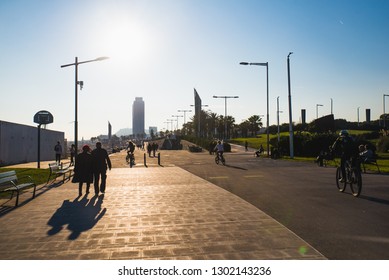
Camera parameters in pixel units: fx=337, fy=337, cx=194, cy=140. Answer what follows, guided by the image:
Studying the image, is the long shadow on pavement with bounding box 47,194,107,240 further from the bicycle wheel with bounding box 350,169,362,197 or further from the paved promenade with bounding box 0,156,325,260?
the bicycle wheel with bounding box 350,169,362,197

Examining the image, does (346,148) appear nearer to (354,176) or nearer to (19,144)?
(354,176)

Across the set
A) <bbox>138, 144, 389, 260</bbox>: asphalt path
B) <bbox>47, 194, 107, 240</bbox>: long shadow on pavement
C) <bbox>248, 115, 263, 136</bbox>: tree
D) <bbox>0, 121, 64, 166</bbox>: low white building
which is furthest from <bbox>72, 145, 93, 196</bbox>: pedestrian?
<bbox>248, 115, 263, 136</bbox>: tree

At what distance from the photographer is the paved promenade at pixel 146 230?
4.66m

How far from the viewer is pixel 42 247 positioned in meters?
4.98

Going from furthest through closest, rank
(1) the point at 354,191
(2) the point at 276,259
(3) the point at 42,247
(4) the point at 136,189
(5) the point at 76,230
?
(4) the point at 136,189 → (1) the point at 354,191 → (5) the point at 76,230 → (3) the point at 42,247 → (2) the point at 276,259

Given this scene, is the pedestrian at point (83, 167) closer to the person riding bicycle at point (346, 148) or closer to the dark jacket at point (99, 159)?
the dark jacket at point (99, 159)

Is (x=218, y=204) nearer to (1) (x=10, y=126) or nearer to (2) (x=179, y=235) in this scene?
(2) (x=179, y=235)

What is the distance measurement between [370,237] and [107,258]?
4.01 metres

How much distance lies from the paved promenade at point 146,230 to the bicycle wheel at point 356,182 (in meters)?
A: 3.21

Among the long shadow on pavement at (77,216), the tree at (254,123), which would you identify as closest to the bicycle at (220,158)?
the long shadow on pavement at (77,216)

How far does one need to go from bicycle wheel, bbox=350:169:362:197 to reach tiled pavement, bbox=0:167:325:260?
3.23 meters

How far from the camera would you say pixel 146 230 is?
5898 mm

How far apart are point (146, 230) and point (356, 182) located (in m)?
6.14

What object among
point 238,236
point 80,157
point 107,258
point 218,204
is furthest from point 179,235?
point 80,157
